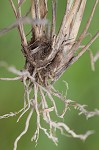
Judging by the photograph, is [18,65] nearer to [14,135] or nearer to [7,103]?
[7,103]

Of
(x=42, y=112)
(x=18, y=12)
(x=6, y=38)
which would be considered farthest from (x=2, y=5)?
(x=42, y=112)

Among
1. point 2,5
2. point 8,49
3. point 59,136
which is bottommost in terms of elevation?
point 59,136

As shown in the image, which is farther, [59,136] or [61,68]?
[59,136]

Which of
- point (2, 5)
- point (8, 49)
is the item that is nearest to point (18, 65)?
point (8, 49)

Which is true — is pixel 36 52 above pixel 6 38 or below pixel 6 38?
below

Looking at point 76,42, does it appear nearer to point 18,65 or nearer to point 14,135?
point 18,65

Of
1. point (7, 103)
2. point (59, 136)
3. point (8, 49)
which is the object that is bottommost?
point (59, 136)
